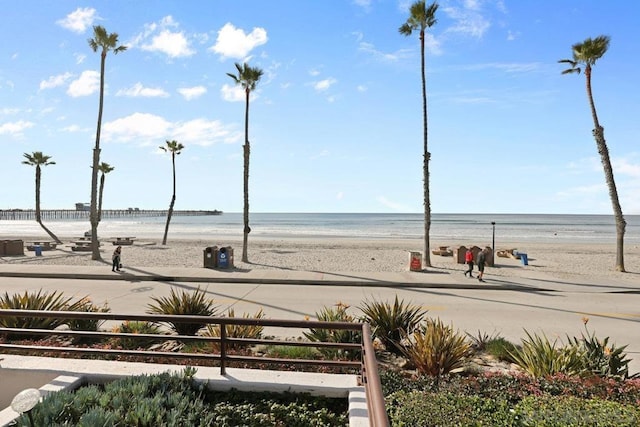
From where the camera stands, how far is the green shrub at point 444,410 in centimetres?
433

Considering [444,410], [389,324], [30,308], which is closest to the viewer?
[444,410]

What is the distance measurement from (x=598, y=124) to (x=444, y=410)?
24742 millimetres

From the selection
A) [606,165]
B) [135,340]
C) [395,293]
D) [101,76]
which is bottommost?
[395,293]

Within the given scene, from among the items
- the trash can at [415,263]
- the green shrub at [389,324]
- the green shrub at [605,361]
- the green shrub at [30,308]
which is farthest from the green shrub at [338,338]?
the trash can at [415,263]

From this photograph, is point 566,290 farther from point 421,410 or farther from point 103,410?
point 103,410

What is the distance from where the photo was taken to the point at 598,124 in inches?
902

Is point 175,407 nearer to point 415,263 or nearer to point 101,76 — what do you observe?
point 415,263

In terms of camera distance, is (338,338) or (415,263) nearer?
(338,338)

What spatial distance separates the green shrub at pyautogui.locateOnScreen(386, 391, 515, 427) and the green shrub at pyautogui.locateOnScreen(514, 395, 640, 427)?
224 millimetres

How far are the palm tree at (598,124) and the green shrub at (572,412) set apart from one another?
21968 mm

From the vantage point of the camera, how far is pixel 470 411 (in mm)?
4598

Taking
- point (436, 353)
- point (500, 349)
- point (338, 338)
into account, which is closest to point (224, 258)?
point (338, 338)

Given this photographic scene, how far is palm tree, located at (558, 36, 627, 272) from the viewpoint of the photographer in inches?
869

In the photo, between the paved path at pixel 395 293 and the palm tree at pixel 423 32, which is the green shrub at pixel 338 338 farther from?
the palm tree at pixel 423 32
